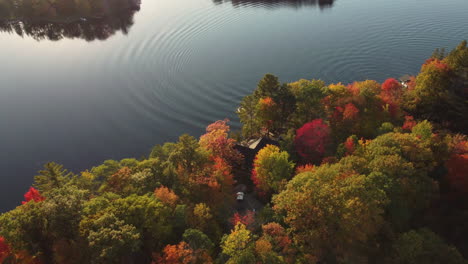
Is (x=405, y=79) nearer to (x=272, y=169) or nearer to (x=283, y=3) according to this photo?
(x=272, y=169)

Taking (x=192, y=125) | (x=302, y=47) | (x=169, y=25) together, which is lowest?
(x=192, y=125)

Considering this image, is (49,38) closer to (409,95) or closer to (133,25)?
(133,25)

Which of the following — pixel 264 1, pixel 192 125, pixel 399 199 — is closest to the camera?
pixel 399 199

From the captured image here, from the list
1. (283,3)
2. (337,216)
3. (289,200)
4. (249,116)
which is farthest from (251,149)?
(283,3)

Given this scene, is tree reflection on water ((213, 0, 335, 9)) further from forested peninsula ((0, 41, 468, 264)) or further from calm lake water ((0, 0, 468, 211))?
forested peninsula ((0, 41, 468, 264))

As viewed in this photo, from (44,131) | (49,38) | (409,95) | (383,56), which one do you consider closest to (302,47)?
(383,56)

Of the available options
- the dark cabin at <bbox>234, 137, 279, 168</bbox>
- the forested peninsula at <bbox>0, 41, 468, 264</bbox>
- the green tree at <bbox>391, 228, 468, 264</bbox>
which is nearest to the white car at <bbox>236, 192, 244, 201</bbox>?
the forested peninsula at <bbox>0, 41, 468, 264</bbox>
